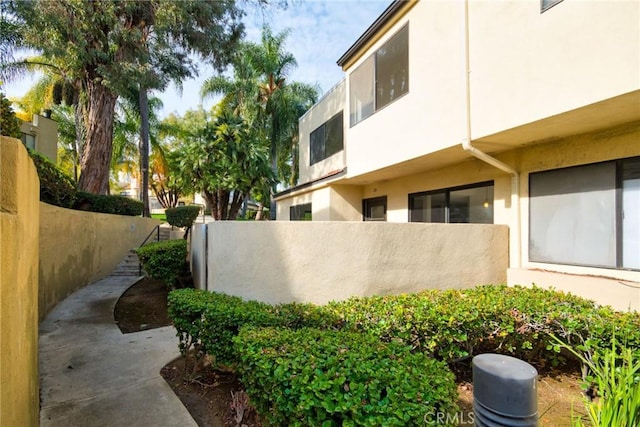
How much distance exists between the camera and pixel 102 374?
406 cm

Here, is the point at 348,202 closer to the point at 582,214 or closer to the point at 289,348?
the point at 582,214

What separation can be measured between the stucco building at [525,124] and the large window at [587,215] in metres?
0.02

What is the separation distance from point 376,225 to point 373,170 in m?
2.97

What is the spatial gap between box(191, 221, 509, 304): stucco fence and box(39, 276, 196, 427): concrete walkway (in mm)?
1365

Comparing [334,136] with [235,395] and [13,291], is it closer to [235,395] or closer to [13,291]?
[235,395]

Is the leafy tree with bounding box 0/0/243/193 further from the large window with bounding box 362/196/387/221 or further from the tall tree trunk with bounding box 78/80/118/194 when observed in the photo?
the large window with bounding box 362/196/387/221

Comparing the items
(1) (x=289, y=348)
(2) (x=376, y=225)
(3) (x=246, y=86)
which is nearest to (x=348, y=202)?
(2) (x=376, y=225)

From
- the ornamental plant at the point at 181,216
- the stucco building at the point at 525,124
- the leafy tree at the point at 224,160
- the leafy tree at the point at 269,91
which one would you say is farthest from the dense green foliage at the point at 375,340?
the leafy tree at the point at 269,91

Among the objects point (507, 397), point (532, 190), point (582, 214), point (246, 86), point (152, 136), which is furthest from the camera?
point (152, 136)

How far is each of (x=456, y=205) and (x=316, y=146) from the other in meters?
6.93

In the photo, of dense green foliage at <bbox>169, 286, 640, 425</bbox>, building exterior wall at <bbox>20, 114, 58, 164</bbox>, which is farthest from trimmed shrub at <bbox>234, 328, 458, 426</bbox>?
building exterior wall at <bbox>20, 114, 58, 164</bbox>

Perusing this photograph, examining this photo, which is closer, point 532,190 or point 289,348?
point 289,348

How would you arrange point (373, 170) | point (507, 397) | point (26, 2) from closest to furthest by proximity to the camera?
point (507, 397) → point (373, 170) → point (26, 2)

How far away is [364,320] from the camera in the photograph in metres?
3.82
